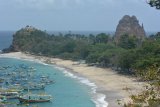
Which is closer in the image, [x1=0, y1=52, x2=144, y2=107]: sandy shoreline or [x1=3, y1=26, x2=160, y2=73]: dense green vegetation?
[x1=0, y1=52, x2=144, y2=107]: sandy shoreline

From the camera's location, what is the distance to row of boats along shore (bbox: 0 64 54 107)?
178 ft

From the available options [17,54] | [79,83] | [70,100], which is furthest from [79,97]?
[17,54]

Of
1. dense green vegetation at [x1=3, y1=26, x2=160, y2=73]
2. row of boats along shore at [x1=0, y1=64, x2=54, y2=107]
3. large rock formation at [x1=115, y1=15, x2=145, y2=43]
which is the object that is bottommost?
row of boats along shore at [x1=0, y1=64, x2=54, y2=107]

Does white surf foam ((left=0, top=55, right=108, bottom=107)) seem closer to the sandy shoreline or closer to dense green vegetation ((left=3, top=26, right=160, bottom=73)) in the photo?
the sandy shoreline

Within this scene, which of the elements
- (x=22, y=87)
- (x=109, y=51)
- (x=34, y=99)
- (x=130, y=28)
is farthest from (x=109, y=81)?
(x=130, y=28)

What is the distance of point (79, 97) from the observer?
57.6m

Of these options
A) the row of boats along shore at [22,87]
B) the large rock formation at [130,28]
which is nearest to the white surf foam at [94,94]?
the row of boats along shore at [22,87]

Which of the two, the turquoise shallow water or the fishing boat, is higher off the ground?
the fishing boat

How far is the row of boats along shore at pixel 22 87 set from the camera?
54250 millimetres

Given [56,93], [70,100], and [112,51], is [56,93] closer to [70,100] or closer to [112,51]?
[70,100]

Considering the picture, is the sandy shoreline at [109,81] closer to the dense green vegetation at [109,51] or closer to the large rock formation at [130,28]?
the dense green vegetation at [109,51]

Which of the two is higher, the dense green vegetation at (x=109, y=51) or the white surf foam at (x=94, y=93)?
the dense green vegetation at (x=109, y=51)

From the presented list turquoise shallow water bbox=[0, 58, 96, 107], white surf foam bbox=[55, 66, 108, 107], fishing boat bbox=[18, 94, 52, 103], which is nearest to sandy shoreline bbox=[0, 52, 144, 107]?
white surf foam bbox=[55, 66, 108, 107]

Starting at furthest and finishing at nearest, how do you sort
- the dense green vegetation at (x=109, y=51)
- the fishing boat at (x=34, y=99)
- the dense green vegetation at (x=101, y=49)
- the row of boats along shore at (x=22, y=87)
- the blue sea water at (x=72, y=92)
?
the dense green vegetation at (x=101, y=49) → the row of boats along shore at (x=22, y=87) → the fishing boat at (x=34, y=99) → the blue sea water at (x=72, y=92) → the dense green vegetation at (x=109, y=51)
